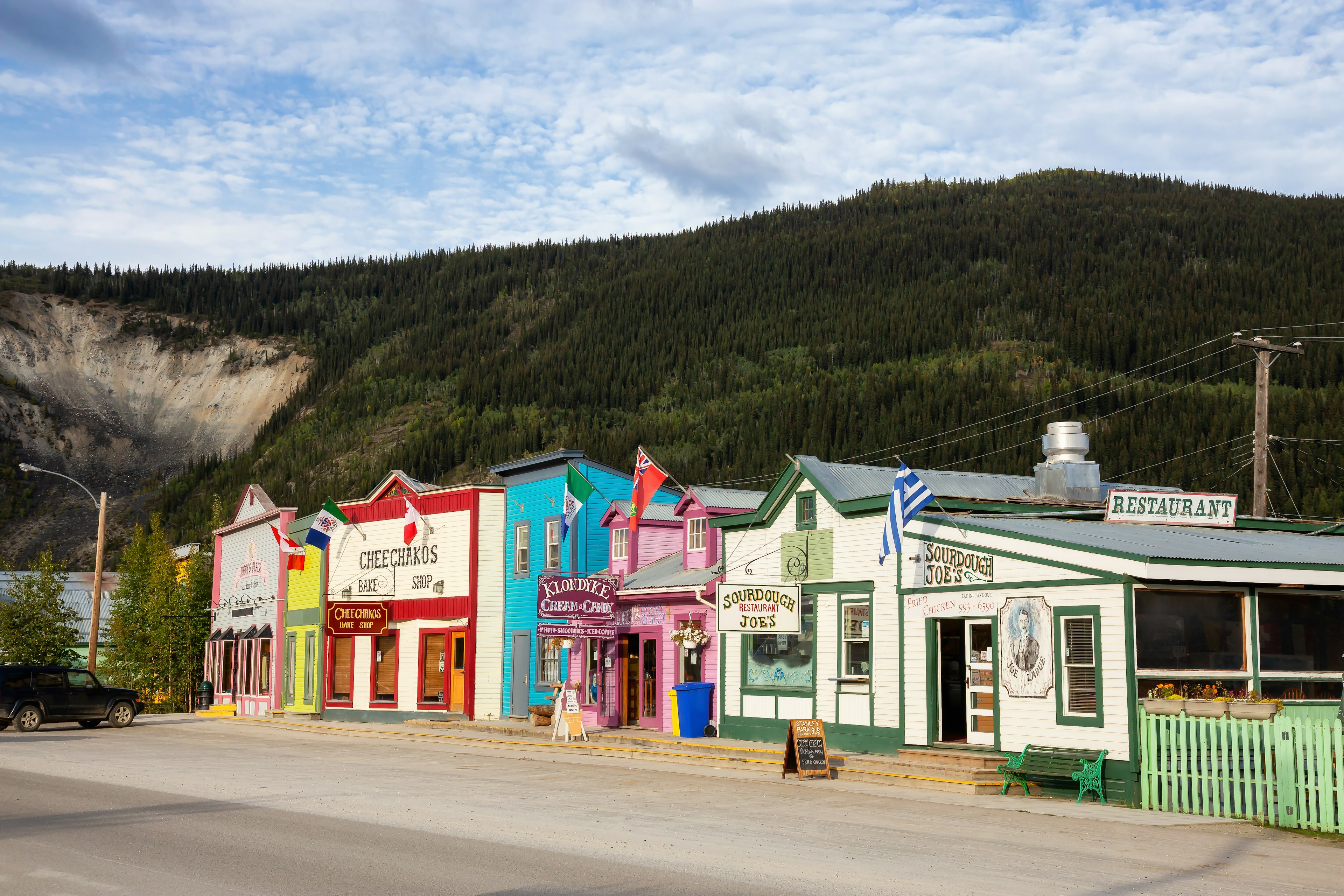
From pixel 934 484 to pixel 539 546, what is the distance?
42.2ft

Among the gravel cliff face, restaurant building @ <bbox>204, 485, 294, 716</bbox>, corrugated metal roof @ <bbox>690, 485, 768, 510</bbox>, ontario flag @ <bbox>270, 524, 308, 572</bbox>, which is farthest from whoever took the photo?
the gravel cliff face

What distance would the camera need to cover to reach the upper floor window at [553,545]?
34.8 metres

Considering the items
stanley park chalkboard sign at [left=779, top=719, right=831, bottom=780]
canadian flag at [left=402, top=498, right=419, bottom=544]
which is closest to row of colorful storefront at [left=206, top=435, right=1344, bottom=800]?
canadian flag at [left=402, top=498, right=419, bottom=544]

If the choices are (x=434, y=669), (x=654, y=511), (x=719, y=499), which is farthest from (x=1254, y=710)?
(x=434, y=669)

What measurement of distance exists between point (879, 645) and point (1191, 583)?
19.8 feet

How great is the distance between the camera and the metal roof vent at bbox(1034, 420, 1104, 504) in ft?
81.0

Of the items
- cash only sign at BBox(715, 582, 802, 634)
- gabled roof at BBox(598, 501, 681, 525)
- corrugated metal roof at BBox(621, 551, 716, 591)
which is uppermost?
gabled roof at BBox(598, 501, 681, 525)

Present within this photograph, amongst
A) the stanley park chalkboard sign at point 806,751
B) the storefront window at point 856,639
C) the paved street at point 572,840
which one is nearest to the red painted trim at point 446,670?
the paved street at point 572,840

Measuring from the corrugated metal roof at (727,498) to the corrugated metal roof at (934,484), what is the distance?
4110 mm

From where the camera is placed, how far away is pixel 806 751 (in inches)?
787

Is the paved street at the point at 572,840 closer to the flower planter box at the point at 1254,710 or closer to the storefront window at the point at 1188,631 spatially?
the flower planter box at the point at 1254,710

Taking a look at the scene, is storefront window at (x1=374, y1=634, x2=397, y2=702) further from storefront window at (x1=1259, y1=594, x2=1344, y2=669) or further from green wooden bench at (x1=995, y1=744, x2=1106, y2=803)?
storefront window at (x1=1259, y1=594, x2=1344, y2=669)

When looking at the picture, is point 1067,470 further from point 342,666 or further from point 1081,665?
point 342,666

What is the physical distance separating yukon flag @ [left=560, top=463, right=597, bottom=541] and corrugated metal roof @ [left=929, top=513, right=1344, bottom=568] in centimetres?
1318
